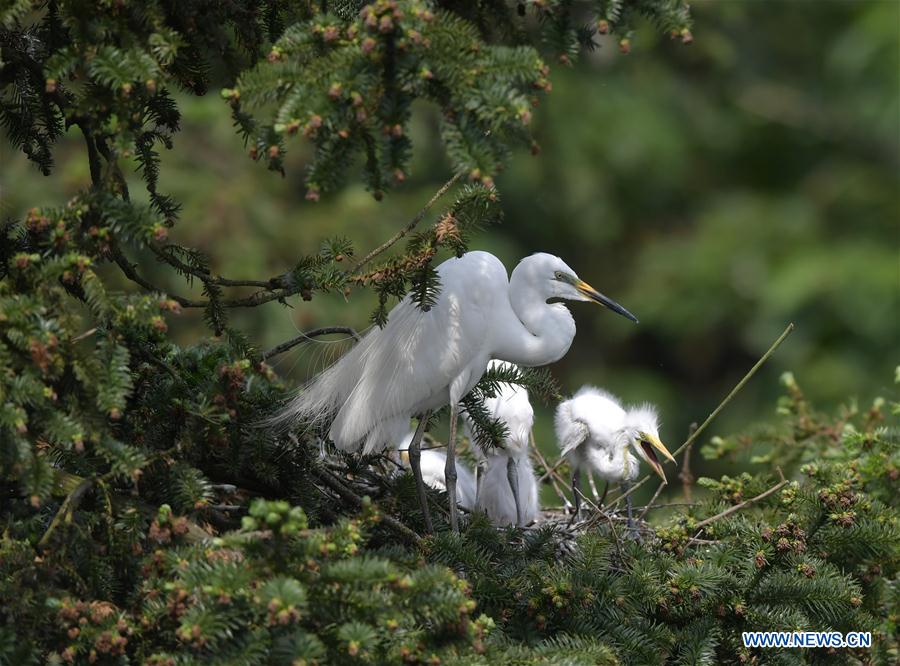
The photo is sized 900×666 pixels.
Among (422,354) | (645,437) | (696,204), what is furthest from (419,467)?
(696,204)

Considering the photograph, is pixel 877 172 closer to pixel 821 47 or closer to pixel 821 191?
pixel 821 191

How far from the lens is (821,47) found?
10.9m

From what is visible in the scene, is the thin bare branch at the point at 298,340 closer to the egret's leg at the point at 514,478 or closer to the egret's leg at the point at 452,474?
the egret's leg at the point at 452,474

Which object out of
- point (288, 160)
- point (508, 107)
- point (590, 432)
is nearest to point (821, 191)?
point (288, 160)

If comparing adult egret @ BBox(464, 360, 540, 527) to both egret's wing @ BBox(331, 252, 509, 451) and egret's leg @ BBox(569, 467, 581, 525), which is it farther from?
egret's wing @ BBox(331, 252, 509, 451)

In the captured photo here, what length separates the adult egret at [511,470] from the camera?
3.37m

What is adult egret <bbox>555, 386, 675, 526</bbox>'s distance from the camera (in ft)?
11.1

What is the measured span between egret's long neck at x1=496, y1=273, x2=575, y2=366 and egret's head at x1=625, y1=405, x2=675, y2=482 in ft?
1.90

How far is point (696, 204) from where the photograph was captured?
10.6 meters

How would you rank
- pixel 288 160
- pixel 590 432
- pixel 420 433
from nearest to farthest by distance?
pixel 420 433, pixel 590 432, pixel 288 160

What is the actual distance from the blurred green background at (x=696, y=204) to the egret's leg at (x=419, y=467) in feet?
9.75

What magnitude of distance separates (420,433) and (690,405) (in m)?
6.74

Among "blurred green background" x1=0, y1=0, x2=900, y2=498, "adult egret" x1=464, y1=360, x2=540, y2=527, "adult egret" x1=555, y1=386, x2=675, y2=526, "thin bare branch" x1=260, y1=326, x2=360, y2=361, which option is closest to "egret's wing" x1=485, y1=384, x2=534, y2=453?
"adult egret" x1=464, y1=360, x2=540, y2=527

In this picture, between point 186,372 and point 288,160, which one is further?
point 288,160
